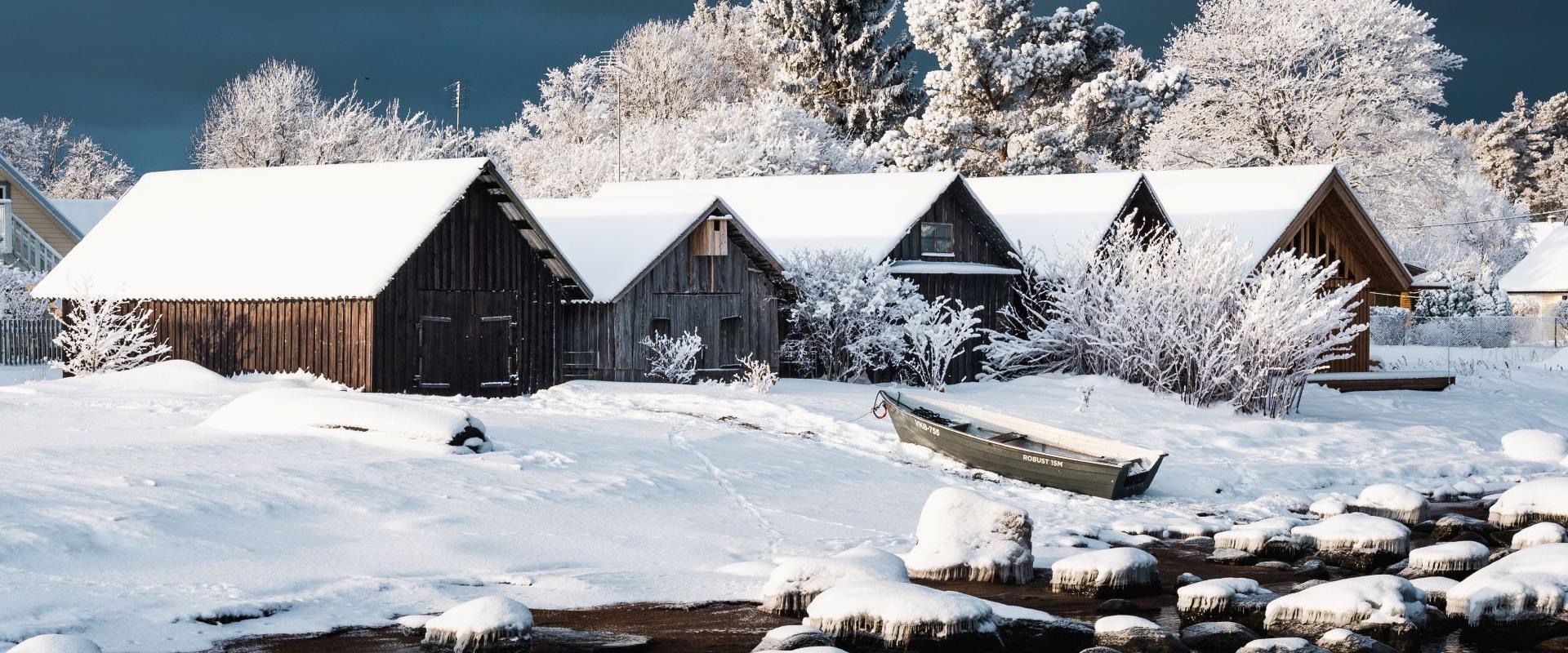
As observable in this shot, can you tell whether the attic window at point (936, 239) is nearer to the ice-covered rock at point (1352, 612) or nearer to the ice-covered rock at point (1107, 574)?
the ice-covered rock at point (1107, 574)

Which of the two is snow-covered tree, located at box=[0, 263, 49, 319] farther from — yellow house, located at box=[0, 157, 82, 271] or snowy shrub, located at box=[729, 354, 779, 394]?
snowy shrub, located at box=[729, 354, 779, 394]

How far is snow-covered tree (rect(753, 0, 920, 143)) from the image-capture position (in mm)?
63906

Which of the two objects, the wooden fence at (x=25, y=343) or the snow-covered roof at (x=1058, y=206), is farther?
the snow-covered roof at (x=1058, y=206)

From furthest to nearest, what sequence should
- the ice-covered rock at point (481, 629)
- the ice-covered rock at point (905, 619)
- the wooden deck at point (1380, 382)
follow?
the wooden deck at point (1380, 382), the ice-covered rock at point (905, 619), the ice-covered rock at point (481, 629)

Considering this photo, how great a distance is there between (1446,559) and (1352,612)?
3613 mm

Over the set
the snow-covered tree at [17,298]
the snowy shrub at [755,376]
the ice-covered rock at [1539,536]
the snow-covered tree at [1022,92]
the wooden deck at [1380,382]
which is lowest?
the ice-covered rock at [1539,536]

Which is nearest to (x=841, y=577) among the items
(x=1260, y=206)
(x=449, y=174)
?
(x=449, y=174)

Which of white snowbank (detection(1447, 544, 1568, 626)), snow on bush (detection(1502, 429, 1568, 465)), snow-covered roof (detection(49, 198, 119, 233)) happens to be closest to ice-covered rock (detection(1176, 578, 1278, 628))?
white snowbank (detection(1447, 544, 1568, 626))

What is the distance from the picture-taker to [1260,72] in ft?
175

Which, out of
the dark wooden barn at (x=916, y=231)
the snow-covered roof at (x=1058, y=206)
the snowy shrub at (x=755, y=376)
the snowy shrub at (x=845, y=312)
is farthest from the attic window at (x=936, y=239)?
the snowy shrub at (x=755, y=376)

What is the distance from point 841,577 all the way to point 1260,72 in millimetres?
43638

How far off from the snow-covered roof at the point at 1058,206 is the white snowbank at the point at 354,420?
18514mm

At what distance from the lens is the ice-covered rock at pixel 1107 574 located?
14.9 meters

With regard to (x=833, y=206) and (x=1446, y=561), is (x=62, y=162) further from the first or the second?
(x=1446, y=561)
